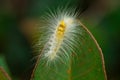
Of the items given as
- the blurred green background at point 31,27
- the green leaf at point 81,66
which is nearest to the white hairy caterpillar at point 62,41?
the green leaf at point 81,66

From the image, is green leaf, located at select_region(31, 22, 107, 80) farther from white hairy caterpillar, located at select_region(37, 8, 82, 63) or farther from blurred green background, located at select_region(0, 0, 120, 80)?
blurred green background, located at select_region(0, 0, 120, 80)

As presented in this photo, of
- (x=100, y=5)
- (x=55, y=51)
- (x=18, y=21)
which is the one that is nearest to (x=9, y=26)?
(x=18, y=21)

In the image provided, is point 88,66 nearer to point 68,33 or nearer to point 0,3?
point 68,33

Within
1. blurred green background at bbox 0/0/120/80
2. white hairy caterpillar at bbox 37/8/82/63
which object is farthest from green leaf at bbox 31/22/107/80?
blurred green background at bbox 0/0/120/80

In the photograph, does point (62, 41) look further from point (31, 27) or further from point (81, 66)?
point (31, 27)

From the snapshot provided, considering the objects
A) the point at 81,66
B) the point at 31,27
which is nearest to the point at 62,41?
the point at 81,66

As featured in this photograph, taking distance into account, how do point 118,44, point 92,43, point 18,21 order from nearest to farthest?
1. point 92,43
2. point 118,44
3. point 18,21
